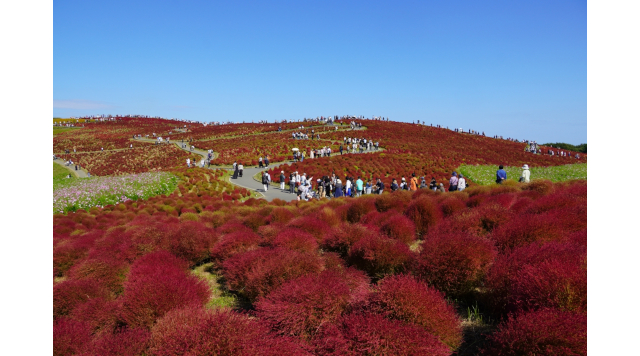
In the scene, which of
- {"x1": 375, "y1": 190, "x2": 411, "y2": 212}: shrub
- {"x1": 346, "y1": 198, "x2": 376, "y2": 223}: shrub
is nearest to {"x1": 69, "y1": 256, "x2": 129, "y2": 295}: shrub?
{"x1": 346, "y1": 198, "x2": 376, "y2": 223}: shrub

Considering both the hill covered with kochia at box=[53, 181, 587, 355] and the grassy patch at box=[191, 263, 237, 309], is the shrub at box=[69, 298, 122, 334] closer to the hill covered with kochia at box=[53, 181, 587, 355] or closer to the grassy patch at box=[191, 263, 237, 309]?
the hill covered with kochia at box=[53, 181, 587, 355]

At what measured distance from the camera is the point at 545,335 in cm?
286

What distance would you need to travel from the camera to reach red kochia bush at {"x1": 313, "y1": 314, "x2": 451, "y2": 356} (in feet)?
10.2

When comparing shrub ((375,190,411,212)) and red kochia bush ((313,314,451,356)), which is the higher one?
shrub ((375,190,411,212))

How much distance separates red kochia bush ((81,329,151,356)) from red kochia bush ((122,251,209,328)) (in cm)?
58

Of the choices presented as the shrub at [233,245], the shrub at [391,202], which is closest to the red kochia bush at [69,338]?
the shrub at [233,245]

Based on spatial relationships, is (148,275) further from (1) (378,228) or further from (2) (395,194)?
(2) (395,194)

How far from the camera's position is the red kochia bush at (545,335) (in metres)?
2.77

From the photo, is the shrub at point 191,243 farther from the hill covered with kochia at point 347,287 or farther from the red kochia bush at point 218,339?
the red kochia bush at point 218,339

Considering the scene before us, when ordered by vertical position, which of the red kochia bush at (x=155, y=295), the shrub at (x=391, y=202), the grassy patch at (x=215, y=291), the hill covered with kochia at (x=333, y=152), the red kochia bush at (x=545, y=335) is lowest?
the grassy patch at (x=215, y=291)

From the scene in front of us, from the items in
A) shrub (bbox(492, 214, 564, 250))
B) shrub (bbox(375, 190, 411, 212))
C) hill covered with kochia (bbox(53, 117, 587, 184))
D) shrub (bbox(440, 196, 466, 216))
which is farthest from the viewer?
hill covered with kochia (bbox(53, 117, 587, 184))

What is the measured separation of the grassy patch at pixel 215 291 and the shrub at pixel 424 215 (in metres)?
4.66

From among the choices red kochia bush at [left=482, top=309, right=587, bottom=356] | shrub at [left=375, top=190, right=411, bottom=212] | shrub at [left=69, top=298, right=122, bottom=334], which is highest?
shrub at [left=375, top=190, right=411, bottom=212]

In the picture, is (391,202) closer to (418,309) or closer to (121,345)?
(418,309)
